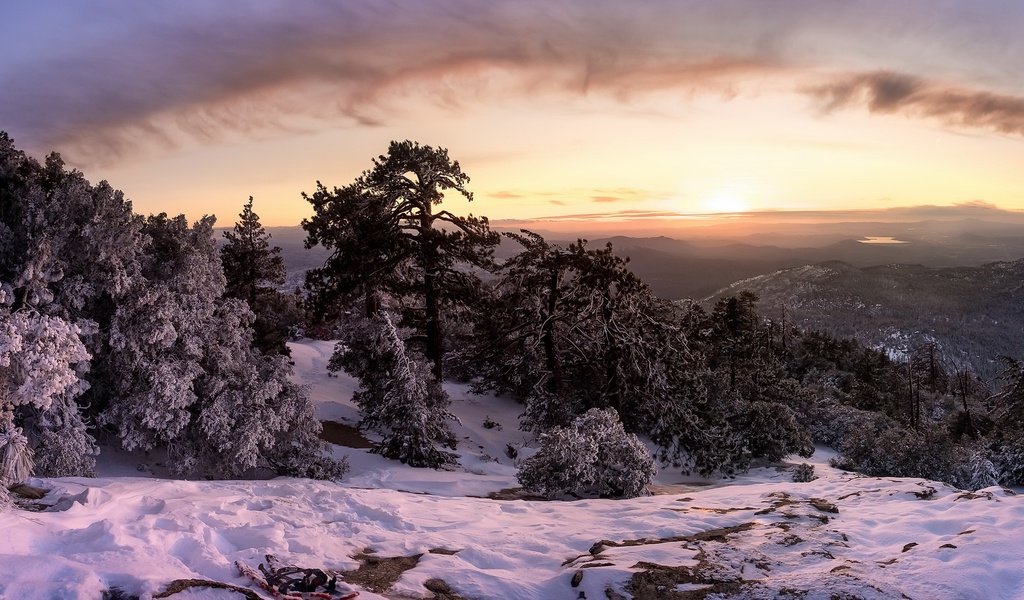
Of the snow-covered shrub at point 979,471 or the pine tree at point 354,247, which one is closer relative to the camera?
the snow-covered shrub at point 979,471

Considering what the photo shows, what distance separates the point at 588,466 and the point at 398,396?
6.04 meters

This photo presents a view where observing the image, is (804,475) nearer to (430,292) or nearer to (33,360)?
(430,292)

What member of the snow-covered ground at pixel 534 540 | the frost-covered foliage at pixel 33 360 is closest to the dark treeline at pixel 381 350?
the frost-covered foliage at pixel 33 360

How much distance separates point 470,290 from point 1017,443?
59.7 ft

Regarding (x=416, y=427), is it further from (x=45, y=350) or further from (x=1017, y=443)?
(x=1017, y=443)

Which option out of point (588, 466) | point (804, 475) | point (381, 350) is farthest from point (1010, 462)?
point (381, 350)

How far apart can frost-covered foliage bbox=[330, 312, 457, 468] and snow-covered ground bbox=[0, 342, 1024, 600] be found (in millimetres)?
3255

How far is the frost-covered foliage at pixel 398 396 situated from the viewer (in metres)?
15.7

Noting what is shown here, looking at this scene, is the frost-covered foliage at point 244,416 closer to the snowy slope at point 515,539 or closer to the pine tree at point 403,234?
the snowy slope at point 515,539

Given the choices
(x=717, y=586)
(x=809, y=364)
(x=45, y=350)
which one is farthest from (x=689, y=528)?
(x=809, y=364)

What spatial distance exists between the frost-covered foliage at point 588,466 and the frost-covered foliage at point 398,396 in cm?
361

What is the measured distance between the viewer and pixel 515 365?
72.3ft

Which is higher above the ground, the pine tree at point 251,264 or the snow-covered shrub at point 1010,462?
the pine tree at point 251,264

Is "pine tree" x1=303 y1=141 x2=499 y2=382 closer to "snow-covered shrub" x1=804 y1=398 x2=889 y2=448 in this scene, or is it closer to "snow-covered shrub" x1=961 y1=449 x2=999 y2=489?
"snow-covered shrub" x1=961 y1=449 x2=999 y2=489
